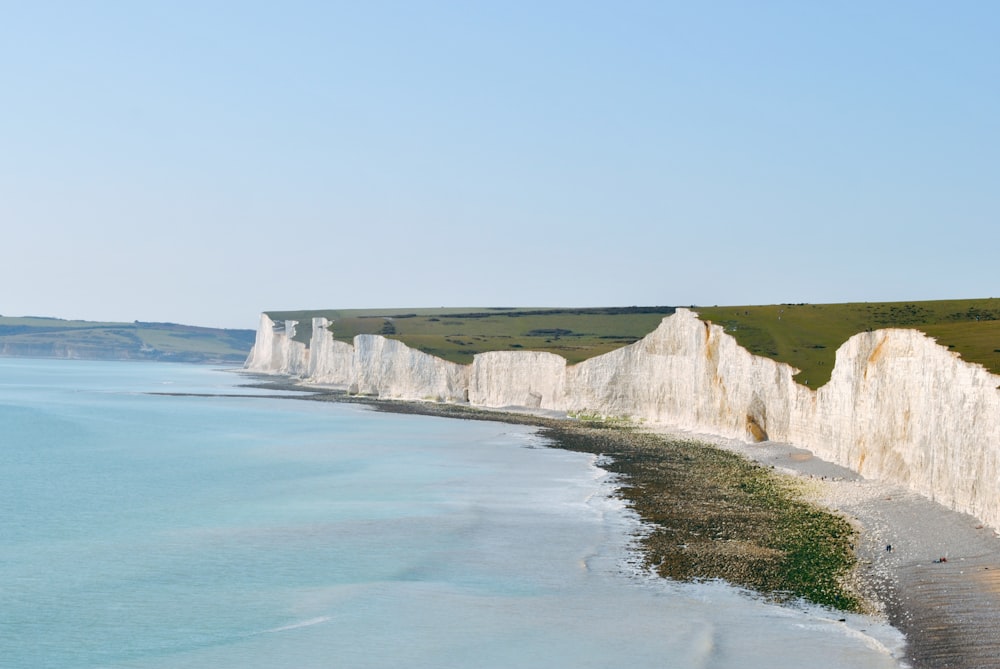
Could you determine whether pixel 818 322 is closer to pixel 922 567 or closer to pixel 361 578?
pixel 922 567

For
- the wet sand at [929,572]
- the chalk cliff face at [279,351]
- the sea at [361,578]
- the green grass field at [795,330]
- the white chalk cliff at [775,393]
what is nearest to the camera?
the wet sand at [929,572]

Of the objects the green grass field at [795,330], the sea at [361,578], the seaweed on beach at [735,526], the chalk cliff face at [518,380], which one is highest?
the green grass field at [795,330]

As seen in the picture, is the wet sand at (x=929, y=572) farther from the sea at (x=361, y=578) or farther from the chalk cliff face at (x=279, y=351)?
the chalk cliff face at (x=279, y=351)

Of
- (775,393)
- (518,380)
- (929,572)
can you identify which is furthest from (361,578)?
(518,380)

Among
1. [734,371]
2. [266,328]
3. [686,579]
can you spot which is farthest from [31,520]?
[266,328]

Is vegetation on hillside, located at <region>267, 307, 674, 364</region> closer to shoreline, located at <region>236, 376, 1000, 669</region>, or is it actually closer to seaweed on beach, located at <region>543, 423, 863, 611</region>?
seaweed on beach, located at <region>543, 423, 863, 611</region>

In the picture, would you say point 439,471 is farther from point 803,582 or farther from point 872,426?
point 803,582

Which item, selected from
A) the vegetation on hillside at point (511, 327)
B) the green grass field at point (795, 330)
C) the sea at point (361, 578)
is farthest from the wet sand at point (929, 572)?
the vegetation on hillside at point (511, 327)
